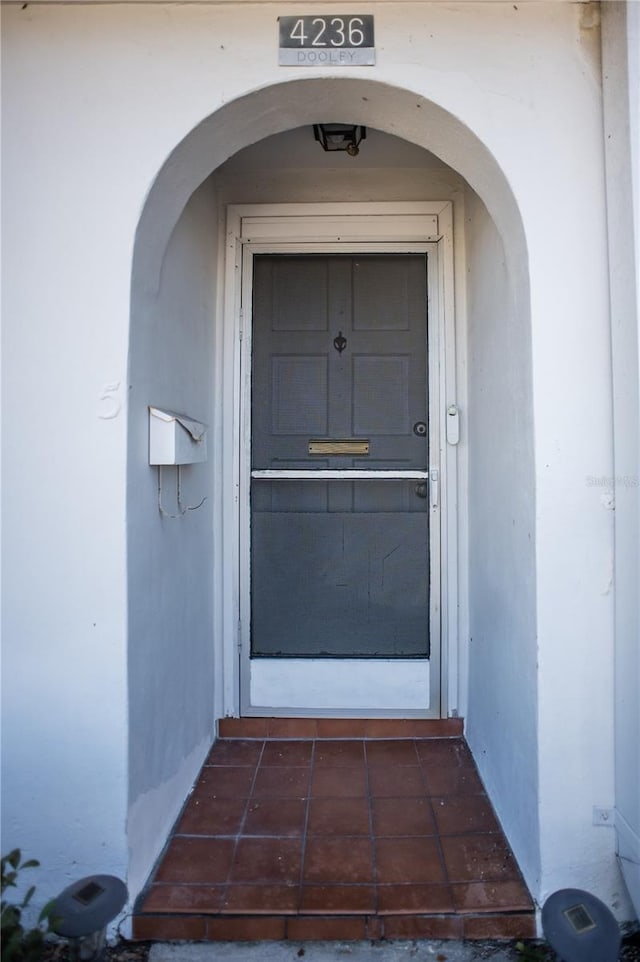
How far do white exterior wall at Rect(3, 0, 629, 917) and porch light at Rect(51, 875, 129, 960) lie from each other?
0.23m

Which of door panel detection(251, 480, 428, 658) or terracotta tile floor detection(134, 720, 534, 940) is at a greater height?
door panel detection(251, 480, 428, 658)

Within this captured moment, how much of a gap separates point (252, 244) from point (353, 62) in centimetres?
101

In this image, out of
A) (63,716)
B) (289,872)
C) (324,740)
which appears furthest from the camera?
(324,740)

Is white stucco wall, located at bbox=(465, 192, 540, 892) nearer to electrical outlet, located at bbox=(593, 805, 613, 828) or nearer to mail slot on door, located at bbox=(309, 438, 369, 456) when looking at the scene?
electrical outlet, located at bbox=(593, 805, 613, 828)

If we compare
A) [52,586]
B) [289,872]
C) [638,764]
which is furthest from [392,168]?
[289,872]

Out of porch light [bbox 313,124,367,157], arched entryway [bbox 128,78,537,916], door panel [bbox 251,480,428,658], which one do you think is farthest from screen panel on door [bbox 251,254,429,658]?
porch light [bbox 313,124,367,157]

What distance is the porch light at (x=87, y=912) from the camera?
1.27 meters

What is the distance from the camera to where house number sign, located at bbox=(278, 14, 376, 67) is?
1608 mm

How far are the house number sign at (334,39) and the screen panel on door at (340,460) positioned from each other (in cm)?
96

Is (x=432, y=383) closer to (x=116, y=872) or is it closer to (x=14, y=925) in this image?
(x=116, y=872)

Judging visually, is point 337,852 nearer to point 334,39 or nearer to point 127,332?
point 127,332

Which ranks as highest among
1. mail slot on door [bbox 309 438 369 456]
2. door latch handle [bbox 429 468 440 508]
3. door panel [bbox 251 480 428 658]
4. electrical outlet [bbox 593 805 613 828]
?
mail slot on door [bbox 309 438 369 456]

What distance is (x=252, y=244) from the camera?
2535 millimetres

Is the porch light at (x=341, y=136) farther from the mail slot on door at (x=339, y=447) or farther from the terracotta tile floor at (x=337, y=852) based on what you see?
the terracotta tile floor at (x=337, y=852)
